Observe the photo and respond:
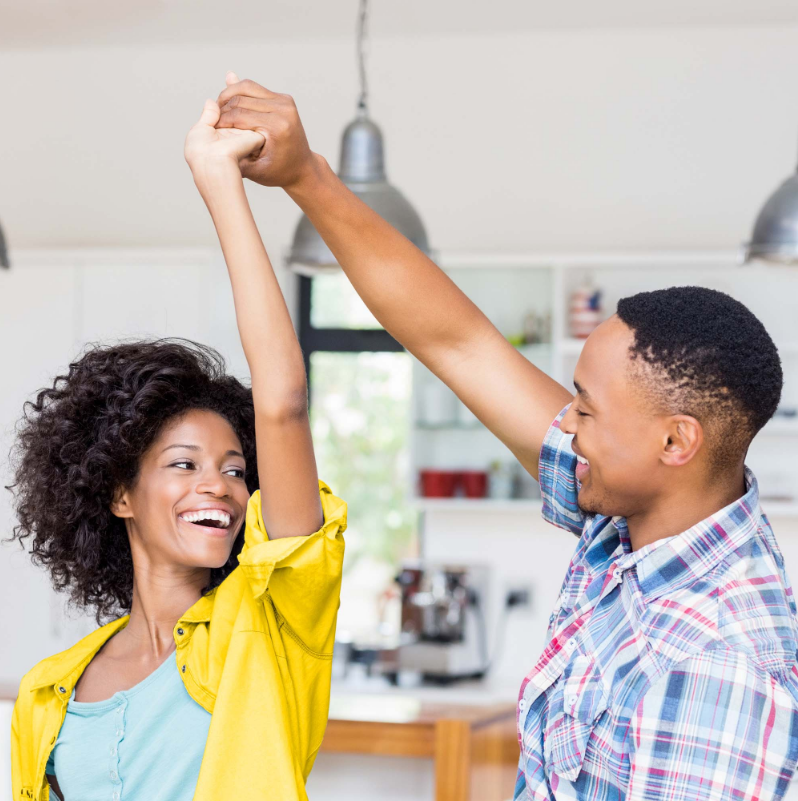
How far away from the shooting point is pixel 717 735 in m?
→ 0.92

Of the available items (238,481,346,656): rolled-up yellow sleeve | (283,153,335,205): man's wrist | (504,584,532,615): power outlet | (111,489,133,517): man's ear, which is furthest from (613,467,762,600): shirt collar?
(504,584,532,615): power outlet

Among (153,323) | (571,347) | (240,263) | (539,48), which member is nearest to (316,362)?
(153,323)

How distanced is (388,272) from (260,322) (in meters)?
0.25

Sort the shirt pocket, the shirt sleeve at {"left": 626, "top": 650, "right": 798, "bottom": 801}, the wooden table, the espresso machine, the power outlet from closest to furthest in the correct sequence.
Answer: the shirt sleeve at {"left": 626, "top": 650, "right": 798, "bottom": 801}
the shirt pocket
the wooden table
the espresso machine
the power outlet

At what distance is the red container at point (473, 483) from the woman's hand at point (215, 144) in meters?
3.22

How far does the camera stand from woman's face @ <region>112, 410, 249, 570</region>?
1.38m

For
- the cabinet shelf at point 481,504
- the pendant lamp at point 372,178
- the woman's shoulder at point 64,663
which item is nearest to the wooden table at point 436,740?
the cabinet shelf at point 481,504

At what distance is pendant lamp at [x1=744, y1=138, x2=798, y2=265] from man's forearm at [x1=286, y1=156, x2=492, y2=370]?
1545 mm

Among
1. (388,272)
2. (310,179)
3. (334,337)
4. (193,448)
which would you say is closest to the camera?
(310,179)

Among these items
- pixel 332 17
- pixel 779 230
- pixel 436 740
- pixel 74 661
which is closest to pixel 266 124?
pixel 74 661

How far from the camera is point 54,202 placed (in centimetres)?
473

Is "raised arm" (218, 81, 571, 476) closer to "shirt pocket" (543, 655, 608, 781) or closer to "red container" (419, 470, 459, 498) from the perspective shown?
"shirt pocket" (543, 655, 608, 781)

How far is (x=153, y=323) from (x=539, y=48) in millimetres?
1961

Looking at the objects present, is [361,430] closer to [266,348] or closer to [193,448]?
[193,448]
